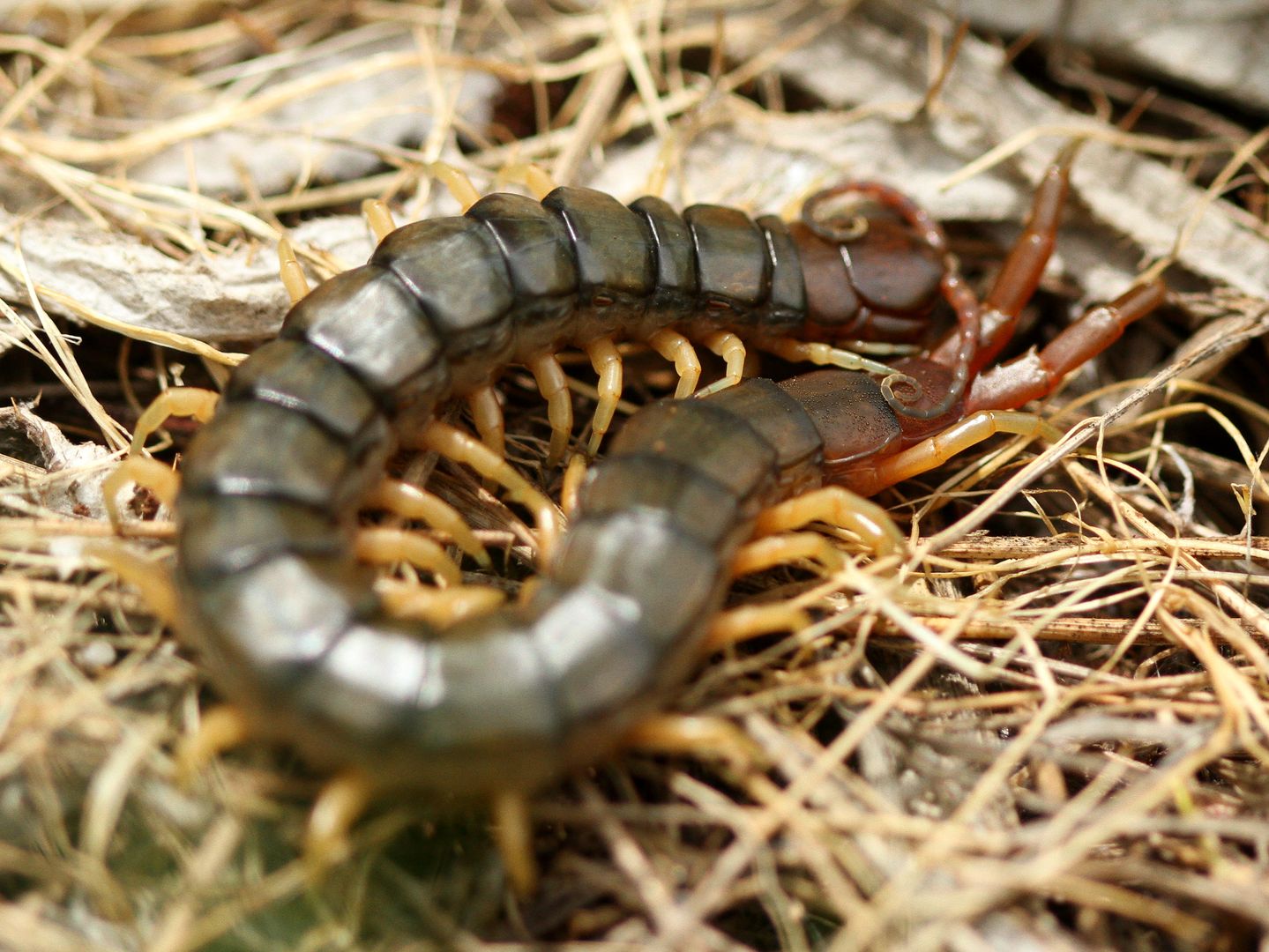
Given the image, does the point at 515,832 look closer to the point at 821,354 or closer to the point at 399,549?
the point at 399,549

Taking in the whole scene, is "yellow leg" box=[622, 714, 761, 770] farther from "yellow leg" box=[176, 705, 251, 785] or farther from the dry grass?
"yellow leg" box=[176, 705, 251, 785]

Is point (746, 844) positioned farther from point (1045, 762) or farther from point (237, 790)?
point (237, 790)

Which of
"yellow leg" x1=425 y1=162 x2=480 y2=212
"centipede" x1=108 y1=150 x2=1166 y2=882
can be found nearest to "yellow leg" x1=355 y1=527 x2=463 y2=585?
"centipede" x1=108 y1=150 x2=1166 y2=882

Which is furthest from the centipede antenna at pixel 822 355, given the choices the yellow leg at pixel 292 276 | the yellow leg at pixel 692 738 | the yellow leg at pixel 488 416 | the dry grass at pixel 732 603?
the yellow leg at pixel 292 276

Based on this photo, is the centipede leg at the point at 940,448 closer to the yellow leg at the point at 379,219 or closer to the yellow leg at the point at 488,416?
the yellow leg at the point at 488,416

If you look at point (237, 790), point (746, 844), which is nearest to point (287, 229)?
point (237, 790)

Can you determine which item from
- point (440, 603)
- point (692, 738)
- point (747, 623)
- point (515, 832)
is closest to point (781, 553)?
point (747, 623)
